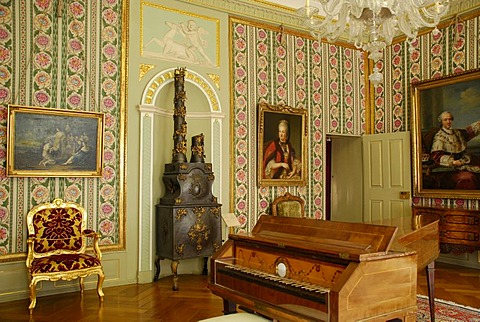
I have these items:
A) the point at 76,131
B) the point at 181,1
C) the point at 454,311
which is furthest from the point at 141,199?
the point at 454,311

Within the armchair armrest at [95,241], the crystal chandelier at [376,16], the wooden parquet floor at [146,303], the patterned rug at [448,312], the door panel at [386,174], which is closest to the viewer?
the crystal chandelier at [376,16]

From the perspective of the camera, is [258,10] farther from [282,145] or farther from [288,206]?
[288,206]

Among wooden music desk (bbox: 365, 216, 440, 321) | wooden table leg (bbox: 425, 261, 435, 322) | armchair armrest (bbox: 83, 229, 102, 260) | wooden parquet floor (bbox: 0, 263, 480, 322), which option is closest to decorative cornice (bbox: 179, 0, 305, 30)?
armchair armrest (bbox: 83, 229, 102, 260)

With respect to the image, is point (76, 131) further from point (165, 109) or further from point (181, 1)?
point (181, 1)

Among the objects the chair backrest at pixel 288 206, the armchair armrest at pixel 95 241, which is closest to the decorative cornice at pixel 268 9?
the chair backrest at pixel 288 206

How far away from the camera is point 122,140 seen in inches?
239

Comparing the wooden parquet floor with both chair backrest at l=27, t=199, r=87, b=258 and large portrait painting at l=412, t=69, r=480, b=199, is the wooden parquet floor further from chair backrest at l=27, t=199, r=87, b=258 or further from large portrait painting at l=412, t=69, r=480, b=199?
large portrait painting at l=412, t=69, r=480, b=199

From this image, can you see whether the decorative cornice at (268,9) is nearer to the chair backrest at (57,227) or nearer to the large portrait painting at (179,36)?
the large portrait painting at (179,36)

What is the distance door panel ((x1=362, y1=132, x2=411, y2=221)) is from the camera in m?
7.97

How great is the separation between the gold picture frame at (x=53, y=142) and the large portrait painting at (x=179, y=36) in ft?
4.50

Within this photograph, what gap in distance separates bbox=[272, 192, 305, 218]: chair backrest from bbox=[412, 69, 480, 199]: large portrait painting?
205cm

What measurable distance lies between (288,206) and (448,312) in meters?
3.32

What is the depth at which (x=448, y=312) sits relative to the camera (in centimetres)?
461

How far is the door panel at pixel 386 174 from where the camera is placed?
7969 millimetres
